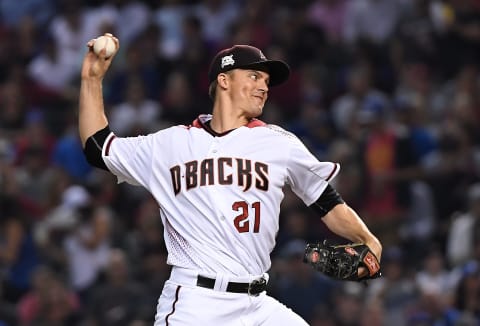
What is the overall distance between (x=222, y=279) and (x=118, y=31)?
9564mm

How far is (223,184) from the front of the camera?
20.2ft

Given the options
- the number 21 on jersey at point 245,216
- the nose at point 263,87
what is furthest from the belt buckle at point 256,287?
the nose at point 263,87

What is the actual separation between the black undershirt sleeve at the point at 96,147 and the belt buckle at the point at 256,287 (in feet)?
3.46

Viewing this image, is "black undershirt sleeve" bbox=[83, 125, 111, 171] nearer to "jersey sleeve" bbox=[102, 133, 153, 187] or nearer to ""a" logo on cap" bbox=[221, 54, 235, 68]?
"jersey sleeve" bbox=[102, 133, 153, 187]

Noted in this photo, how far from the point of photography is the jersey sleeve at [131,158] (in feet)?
20.8

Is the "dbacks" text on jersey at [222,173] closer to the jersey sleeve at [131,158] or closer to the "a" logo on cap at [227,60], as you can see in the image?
the jersey sleeve at [131,158]

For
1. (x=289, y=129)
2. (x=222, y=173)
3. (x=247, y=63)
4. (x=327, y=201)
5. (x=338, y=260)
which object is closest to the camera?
(x=338, y=260)

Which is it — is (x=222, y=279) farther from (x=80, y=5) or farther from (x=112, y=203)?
(x=80, y=5)

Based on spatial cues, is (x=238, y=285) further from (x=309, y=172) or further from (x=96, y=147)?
(x=96, y=147)

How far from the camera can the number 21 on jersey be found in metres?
6.13

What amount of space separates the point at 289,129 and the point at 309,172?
6.70 metres

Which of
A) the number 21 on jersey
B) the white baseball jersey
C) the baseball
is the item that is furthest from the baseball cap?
the number 21 on jersey

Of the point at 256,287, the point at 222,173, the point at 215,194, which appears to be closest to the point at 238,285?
the point at 256,287

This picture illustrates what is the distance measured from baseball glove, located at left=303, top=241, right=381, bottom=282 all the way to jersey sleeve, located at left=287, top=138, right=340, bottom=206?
309 millimetres
